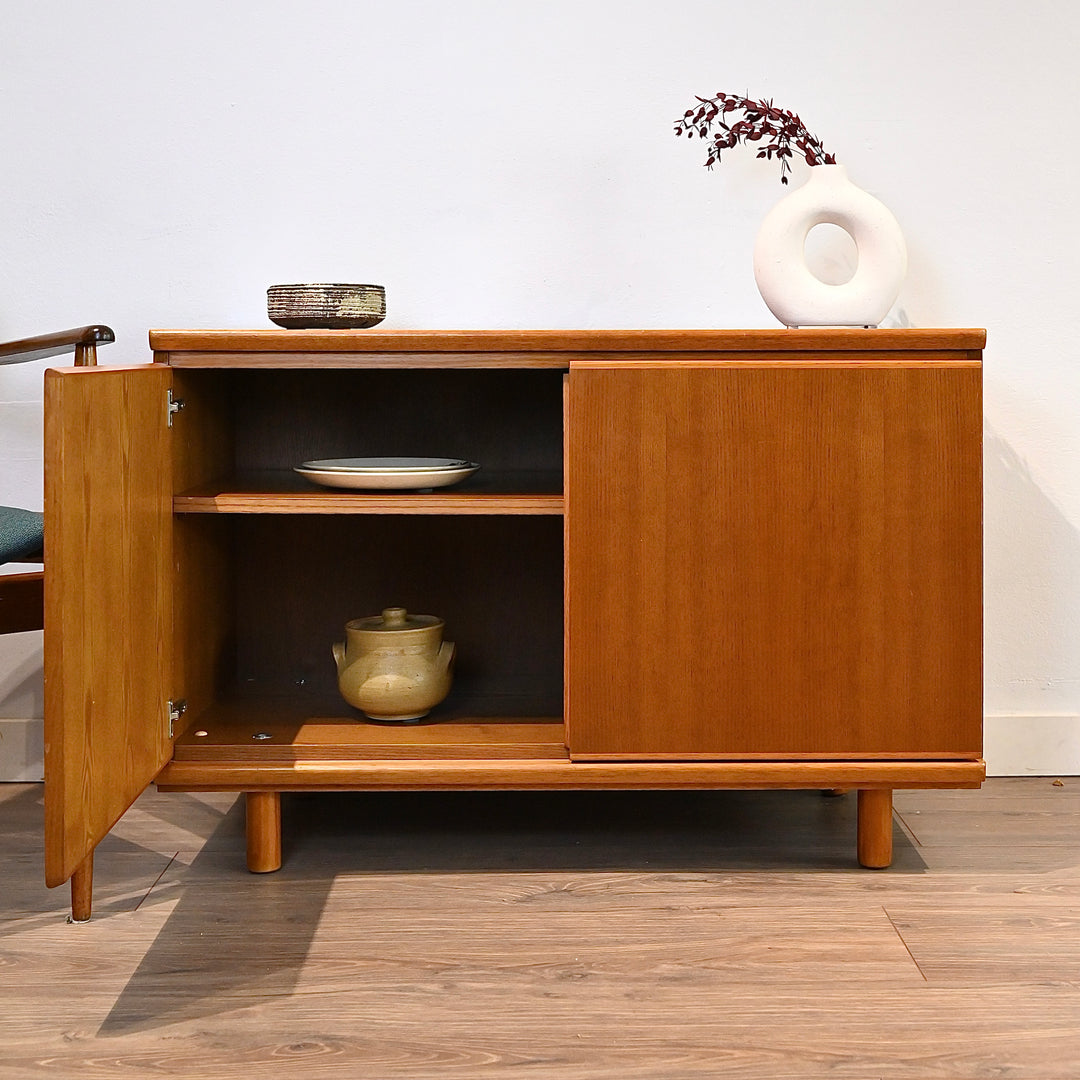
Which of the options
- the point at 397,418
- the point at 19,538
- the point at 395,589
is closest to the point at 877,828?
the point at 395,589

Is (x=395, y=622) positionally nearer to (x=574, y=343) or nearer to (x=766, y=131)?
(x=574, y=343)

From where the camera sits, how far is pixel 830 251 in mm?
1790

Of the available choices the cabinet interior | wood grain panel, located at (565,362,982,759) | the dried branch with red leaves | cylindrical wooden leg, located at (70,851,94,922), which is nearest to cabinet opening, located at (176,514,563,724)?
the cabinet interior

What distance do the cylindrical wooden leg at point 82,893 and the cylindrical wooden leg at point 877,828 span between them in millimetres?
896

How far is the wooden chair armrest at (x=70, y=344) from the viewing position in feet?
4.20

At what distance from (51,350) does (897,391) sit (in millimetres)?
1003

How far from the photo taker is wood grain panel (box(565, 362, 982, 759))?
1.35m

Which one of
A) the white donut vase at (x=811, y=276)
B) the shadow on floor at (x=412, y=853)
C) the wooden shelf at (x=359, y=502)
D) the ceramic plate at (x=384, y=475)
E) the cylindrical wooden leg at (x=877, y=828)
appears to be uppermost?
the white donut vase at (x=811, y=276)

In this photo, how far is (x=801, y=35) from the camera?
5.80 ft

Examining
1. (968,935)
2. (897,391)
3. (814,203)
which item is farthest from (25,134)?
(968,935)

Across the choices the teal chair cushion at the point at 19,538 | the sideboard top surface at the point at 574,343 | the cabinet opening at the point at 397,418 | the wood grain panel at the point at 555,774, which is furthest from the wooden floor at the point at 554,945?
the sideboard top surface at the point at 574,343

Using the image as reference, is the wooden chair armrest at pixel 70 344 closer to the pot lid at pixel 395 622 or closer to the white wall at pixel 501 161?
the white wall at pixel 501 161

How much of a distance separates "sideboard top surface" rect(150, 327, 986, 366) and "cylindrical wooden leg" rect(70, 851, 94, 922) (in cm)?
58

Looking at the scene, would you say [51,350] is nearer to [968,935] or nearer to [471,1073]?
[471,1073]
